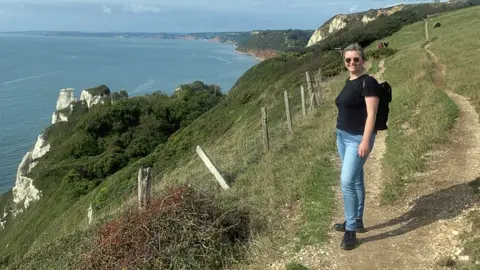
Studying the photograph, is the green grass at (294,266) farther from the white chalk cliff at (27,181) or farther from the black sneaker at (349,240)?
the white chalk cliff at (27,181)

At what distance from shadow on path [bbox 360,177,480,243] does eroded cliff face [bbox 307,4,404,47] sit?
417 feet

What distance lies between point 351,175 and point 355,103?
2.74 ft

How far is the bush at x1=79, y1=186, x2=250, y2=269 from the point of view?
5844 mm

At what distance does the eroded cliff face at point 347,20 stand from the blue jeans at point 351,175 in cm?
12859

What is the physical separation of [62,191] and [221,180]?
122 ft

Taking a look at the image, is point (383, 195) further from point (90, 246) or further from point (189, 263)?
point (90, 246)

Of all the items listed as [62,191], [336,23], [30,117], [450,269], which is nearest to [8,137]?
[30,117]

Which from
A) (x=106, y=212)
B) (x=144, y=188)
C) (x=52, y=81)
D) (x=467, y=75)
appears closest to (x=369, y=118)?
(x=144, y=188)

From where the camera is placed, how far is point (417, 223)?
5945 mm

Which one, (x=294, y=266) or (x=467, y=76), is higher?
(x=467, y=76)

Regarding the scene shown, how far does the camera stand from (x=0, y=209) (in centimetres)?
5450

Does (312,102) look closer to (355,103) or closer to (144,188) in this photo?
(144,188)

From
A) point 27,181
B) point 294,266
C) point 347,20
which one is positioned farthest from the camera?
point 347,20

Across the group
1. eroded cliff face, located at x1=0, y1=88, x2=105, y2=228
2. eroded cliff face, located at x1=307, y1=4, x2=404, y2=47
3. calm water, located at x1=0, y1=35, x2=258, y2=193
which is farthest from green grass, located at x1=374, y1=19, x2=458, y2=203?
eroded cliff face, located at x1=307, y1=4, x2=404, y2=47
